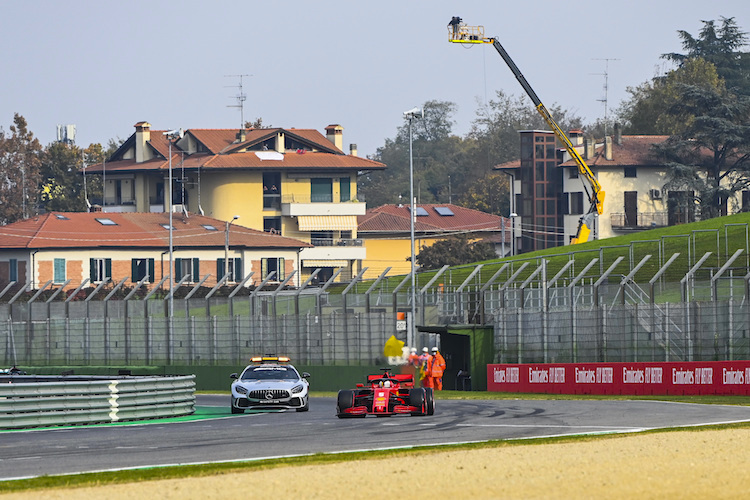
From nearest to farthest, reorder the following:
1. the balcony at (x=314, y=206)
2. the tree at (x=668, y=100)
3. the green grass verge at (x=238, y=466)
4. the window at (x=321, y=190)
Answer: the green grass verge at (x=238, y=466)
the balcony at (x=314, y=206)
the window at (x=321, y=190)
the tree at (x=668, y=100)

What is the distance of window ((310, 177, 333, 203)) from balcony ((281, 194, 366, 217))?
19cm


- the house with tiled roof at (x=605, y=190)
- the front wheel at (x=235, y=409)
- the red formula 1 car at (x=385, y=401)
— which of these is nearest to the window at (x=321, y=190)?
the house with tiled roof at (x=605, y=190)

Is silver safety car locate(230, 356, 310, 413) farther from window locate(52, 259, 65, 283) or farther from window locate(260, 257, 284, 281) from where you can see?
window locate(260, 257, 284, 281)

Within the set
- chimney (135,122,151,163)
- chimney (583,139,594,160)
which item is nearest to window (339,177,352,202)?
chimney (135,122,151,163)

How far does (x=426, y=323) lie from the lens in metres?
45.4

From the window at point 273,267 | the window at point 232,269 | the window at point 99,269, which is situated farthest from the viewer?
the window at point 273,267

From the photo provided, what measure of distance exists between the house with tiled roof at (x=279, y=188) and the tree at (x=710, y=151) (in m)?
21.5

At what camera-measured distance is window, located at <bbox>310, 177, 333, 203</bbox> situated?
94312mm

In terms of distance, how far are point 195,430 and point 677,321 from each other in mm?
16612

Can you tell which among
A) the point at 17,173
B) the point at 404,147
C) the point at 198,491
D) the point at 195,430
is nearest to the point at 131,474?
the point at 198,491

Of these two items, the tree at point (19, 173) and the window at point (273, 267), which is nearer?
the window at point (273, 267)

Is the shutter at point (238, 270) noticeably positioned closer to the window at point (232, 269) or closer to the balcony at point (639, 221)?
the window at point (232, 269)

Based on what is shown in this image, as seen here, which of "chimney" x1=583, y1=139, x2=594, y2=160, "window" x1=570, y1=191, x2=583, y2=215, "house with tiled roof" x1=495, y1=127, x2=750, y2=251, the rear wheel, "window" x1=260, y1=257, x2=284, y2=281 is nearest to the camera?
the rear wheel

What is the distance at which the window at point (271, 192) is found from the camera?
9388 centimetres
